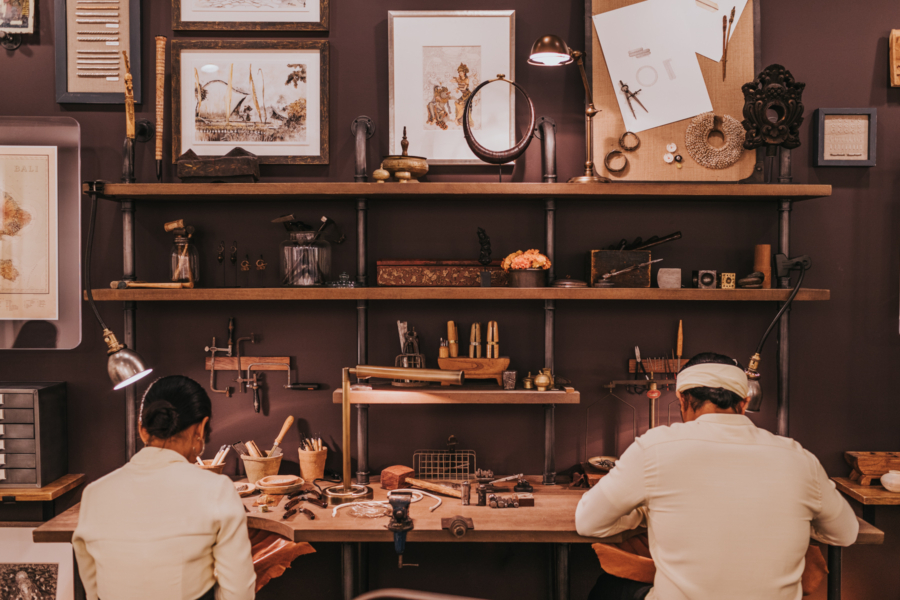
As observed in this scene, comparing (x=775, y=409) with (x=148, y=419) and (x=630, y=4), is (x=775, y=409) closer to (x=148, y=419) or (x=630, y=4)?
(x=630, y=4)

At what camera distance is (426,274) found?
120 inches

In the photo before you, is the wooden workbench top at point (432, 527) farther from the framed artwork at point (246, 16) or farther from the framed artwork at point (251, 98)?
the framed artwork at point (246, 16)

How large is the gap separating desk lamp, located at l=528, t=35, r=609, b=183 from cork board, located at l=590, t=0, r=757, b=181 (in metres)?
0.09

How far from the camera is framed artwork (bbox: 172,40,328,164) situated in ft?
10.5

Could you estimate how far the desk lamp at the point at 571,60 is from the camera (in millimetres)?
2711

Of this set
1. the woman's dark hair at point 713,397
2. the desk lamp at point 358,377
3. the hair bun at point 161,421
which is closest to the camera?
the hair bun at point 161,421

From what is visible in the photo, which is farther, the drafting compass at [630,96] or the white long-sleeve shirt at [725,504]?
the drafting compass at [630,96]

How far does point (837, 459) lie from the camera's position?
3248 mm

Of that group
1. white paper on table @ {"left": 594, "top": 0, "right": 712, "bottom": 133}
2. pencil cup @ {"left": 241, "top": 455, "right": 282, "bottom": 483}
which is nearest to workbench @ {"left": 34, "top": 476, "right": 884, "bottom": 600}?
pencil cup @ {"left": 241, "top": 455, "right": 282, "bottom": 483}

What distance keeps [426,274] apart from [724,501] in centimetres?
175

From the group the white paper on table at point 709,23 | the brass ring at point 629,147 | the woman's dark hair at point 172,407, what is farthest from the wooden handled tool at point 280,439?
the white paper on table at point 709,23

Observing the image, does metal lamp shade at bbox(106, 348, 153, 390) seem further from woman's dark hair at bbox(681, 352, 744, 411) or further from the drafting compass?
the drafting compass

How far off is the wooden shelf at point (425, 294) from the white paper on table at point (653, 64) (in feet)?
3.16

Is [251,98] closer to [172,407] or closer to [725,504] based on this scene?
[172,407]
